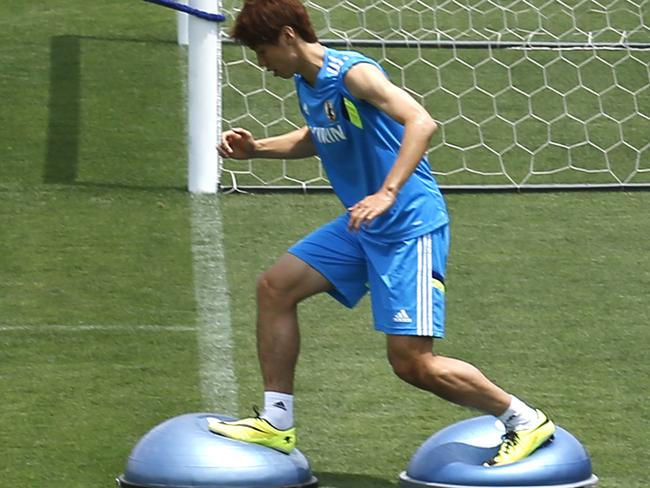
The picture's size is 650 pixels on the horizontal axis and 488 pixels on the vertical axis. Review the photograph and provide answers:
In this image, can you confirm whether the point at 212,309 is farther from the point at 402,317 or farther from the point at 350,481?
the point at 402,317

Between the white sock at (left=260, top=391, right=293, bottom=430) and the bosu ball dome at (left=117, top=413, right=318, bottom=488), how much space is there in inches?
4.6

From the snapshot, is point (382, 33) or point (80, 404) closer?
point (80, 404)

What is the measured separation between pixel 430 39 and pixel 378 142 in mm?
6841

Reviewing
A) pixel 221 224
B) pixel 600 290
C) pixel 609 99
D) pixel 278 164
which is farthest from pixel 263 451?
pixel 609 99

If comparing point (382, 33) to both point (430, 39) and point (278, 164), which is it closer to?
point (430, 39)

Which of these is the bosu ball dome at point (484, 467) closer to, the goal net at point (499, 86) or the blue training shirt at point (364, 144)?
the blue training shirt at point (364, 144)

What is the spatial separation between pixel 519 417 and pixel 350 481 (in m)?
0.66

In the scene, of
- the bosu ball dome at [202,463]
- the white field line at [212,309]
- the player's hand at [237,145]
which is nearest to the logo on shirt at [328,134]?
the player's hand at [237,145]

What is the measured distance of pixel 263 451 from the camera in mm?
5145

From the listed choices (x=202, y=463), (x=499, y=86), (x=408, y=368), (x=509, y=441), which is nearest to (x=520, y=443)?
(x=509, y=441)

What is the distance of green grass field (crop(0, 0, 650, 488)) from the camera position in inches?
233

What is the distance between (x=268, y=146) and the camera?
5.68 m

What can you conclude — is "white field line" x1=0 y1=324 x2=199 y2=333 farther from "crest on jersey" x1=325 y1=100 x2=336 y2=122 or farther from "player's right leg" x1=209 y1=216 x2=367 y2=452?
"crest on jersey" x1=325 y1=100 x2=336 y2=122

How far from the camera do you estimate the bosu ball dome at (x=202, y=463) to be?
16.4 ft
